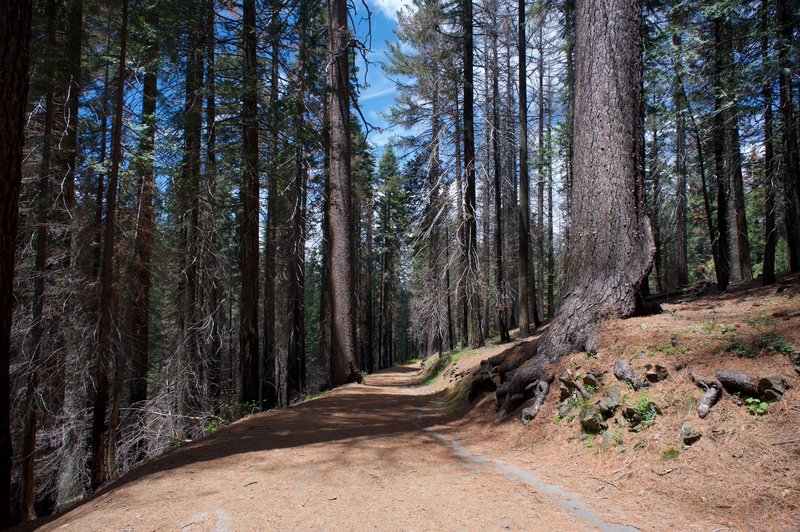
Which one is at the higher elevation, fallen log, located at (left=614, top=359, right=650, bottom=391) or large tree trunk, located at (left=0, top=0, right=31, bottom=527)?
large tree trunk, located at (left=0, top=0, right=31, bottom=527)

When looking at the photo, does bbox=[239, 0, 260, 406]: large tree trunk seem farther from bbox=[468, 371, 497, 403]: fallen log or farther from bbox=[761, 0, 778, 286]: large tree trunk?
bbox=[761, 0, 778, 286]: large tree trunk

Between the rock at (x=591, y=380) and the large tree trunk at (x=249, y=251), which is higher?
the large tree trunk at (x=249, y=251)

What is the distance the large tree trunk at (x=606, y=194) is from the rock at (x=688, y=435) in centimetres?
179

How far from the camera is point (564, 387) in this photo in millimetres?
5059

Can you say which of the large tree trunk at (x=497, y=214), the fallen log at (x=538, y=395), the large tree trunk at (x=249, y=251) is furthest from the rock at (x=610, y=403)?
the large tree trunk at (x=497, y=214)

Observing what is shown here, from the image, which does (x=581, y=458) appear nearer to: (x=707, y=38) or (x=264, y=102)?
(x=264, y=102)

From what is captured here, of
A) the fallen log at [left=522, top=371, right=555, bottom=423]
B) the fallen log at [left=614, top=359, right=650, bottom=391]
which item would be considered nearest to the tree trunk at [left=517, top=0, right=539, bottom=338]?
the fallen log at [left=522, top=371, right=555, bottom=423]

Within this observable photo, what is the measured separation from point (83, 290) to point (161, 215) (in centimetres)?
232

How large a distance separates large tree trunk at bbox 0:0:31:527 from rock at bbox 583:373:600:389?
5.76m

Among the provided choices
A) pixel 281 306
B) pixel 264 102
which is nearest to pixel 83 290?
pixel 264 102

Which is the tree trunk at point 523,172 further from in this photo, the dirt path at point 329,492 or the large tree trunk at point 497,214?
the dirt path at point 329,492

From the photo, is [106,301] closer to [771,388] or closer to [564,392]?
[564,392]

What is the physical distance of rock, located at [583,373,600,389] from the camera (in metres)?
4.79

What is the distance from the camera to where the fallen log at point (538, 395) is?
5.23 meters
